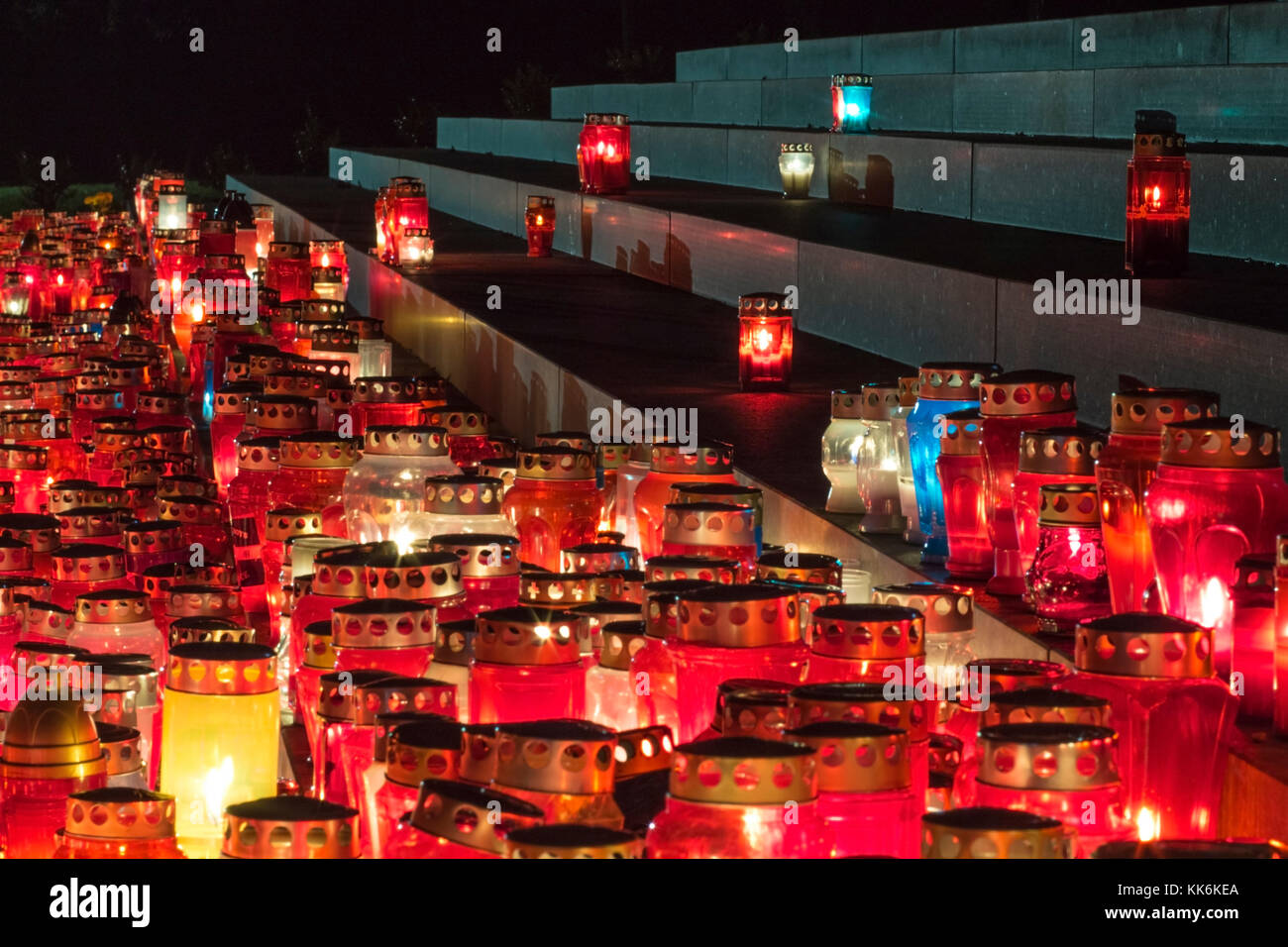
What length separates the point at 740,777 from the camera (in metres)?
1.13

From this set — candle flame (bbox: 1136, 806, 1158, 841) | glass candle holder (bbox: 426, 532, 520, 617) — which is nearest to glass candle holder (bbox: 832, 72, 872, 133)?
glass candle holder (bbox: 426, 532, 520, 617)

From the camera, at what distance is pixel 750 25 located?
11086 mm

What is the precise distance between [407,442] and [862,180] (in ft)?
10.6

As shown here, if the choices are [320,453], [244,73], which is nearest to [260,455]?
[320,453]

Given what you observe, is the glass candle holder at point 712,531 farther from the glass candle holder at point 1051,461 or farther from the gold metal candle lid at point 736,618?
the gold metal candle lid at point 736,618

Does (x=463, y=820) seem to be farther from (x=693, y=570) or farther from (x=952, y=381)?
(x=952, y=381)

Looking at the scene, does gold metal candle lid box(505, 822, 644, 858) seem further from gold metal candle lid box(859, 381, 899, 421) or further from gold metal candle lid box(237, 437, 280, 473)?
gold metal candle lid box(237, 437, 280, 473)

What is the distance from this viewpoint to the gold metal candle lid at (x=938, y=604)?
1.69 m

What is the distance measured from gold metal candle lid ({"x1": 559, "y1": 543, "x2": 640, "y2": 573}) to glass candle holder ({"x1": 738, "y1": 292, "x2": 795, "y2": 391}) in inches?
55.0

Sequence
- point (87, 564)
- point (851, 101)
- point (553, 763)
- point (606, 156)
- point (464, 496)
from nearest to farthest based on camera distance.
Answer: point (553, 763)
point (464, 496)
point (87, 564)
point (851, 101)
point (606, 156)

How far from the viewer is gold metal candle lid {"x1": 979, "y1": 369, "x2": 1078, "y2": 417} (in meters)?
1.97
